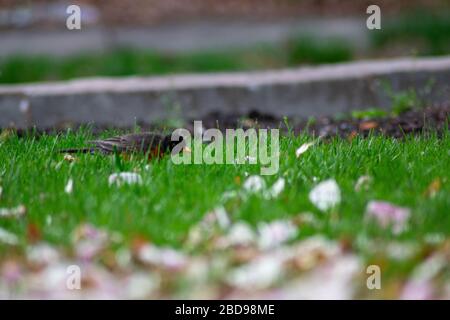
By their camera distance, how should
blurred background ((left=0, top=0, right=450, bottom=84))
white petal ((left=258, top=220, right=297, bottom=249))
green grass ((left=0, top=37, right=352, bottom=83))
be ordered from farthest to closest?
blurred background ((left=0, top=0, right=450, bottom=84))
green grass ((left=0, top=37, right=352, bottom=83))
white petal ((left=258, top=220, right=297, bottom=249))

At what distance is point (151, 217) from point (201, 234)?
0.26 metres

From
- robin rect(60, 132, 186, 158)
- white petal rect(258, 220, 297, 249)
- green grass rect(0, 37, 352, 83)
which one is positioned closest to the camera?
white petal rect(258, 220, 297, 249)

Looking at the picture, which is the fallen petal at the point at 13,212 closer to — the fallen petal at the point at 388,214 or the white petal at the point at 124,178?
the white petal at the point at 124,178

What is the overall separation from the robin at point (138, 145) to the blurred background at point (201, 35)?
3857 mm

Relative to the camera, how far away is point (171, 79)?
6418 millimetres

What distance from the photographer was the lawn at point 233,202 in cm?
281

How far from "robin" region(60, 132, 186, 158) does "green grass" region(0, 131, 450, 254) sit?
136mm

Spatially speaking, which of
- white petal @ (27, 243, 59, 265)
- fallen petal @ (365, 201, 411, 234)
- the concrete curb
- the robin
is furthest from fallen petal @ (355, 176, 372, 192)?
the concrete curb

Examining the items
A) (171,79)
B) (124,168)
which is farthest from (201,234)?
(171,79)

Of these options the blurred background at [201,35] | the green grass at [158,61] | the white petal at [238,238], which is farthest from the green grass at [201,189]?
the blurred background at [201,35]

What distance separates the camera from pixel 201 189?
3.48m

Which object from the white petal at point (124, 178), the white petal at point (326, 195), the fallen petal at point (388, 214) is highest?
the white petal at point (124, 178)

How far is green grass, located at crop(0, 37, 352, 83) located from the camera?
8.11m

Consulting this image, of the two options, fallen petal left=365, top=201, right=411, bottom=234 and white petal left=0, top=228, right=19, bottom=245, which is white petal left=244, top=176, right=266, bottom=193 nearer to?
fallen petal left=365, top=201, right=411, bottom=234
